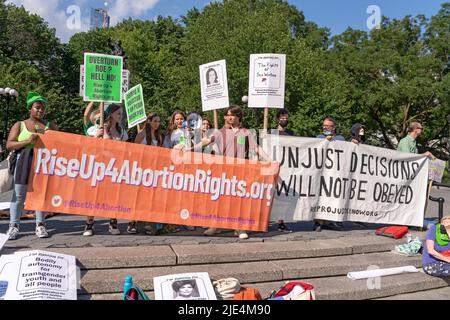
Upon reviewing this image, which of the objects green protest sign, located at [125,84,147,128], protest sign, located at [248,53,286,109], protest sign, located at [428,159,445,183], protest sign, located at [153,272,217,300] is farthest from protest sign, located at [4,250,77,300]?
protest sign, located at [428,159,445,183]

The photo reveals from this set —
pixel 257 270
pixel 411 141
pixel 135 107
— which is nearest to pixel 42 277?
pixel 257 270

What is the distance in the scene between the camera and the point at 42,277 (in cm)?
376

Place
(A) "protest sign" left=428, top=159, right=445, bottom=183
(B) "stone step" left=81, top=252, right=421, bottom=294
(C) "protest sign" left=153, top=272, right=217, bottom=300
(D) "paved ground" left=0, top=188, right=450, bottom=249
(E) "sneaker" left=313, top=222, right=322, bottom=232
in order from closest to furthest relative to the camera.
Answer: (C) "protest sign" left=153, top=272, right=217, bottom=300
(B) "stone step" left=81, top=252, right=421, bottom=294
(D) "paved ground" left=0, top=188, right=450, bottom=249
(E) "sneaker" left=313, top=222, right=322, bottom=232
(A) "protest sign" left=428, top=159, right=445, bottom=183

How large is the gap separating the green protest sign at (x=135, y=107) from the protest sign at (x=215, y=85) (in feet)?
3.33

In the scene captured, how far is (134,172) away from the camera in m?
5.27

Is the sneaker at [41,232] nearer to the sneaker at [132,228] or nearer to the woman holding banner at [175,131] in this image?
the sneaker at [132,228]

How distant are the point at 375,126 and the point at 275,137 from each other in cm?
2792

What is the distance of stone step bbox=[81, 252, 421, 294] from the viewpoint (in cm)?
405

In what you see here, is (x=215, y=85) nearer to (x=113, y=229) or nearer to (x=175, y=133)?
(x=175, y=133)

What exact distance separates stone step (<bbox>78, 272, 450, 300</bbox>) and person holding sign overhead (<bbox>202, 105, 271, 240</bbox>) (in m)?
1.42

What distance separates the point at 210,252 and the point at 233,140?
1717 millimetres

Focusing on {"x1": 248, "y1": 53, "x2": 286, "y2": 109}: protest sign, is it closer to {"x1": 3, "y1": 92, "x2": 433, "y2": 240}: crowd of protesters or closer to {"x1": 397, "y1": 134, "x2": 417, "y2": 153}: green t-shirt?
{"x1": 3, "y1": 92, "x2": 433, "y2": 240}: crowd of protesters

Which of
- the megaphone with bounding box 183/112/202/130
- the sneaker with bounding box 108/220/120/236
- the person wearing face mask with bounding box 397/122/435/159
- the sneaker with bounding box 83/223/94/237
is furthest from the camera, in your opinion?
the megaphone with bounding box 183/112/202/130
